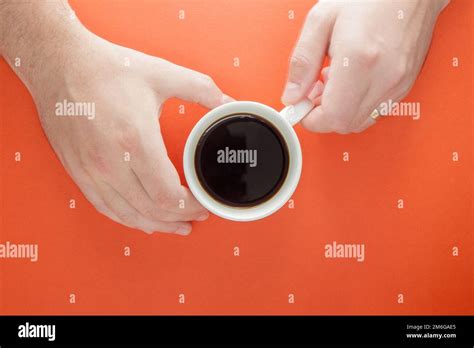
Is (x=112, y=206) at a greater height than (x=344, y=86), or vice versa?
(x=344, y=86)

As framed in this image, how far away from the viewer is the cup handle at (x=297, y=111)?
65 cm

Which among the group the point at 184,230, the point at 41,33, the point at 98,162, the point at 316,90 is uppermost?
the point at 41,33

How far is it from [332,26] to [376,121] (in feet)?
0.61

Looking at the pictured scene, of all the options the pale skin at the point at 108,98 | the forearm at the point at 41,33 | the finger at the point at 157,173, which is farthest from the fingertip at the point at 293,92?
the forearm at the point at 41,33

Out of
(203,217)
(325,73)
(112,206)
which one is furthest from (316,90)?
(112,206)

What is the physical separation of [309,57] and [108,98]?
317 mm

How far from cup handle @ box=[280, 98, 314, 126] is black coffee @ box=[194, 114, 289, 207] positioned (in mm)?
30

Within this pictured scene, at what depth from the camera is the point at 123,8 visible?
2.59ft

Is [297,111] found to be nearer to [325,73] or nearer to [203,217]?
[325,73]

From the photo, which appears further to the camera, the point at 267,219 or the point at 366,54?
the point at 267,219

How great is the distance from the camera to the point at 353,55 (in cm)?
67

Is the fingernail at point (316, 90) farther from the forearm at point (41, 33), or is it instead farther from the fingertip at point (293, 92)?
the forearm at point (41, 33)

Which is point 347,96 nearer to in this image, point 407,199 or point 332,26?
point 332,26
